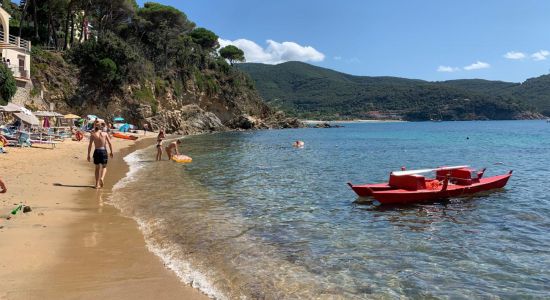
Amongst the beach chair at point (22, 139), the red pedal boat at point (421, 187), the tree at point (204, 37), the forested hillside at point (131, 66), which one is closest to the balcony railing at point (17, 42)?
the forested hillside at point (131, 66)

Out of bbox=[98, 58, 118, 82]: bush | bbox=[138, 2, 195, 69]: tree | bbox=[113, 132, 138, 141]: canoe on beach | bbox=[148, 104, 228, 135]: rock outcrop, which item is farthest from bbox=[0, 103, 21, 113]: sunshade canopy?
bbox=[138, 2, 195, 69]: tree

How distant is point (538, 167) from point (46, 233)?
22134mm

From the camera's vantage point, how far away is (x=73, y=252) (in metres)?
6.43

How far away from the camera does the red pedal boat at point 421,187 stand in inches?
451

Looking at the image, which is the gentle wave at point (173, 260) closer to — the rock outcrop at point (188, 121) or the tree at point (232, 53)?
the rock outcrop at point (188, 121)

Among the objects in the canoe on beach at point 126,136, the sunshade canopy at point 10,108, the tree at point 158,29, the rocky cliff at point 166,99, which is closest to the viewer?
the sunshade canopy at point 10,108

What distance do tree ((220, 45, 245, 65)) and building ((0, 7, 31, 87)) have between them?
53270mm

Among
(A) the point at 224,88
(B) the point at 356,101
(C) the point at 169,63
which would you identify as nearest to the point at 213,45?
(A) the point at 224,88

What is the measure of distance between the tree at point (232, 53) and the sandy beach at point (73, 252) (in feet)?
263

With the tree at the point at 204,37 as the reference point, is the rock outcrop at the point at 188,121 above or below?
below

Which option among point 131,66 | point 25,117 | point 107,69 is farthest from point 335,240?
point 131,66

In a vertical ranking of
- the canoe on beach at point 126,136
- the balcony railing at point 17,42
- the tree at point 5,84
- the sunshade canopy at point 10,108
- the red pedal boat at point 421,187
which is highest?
the balcony railing at point 17,42

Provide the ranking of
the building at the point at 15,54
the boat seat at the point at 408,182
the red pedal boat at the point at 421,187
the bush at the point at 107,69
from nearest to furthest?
the red pedal boat at the point at 421,187 → the boat seat at the point at 408,182 → the building at the point at 15,54 → the bush at the point at 107,69

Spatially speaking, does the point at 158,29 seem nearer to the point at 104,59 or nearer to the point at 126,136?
the point at 104,59
